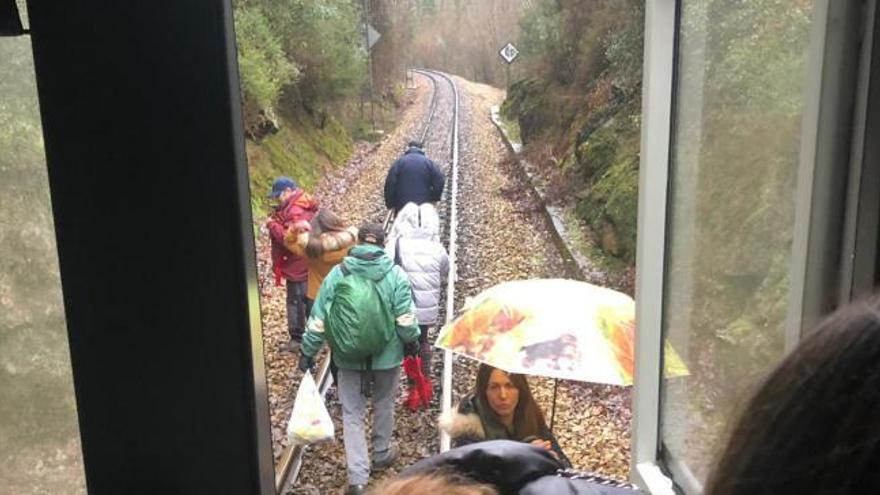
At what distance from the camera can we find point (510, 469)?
631 mm

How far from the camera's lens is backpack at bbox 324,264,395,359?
8.45ft

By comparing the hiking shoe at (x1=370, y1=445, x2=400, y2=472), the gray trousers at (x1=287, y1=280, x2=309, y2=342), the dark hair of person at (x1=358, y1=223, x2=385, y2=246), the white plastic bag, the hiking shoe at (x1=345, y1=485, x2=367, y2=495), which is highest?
the dark hair of person at (x1=358, y1=223, x2=385, y2=246)

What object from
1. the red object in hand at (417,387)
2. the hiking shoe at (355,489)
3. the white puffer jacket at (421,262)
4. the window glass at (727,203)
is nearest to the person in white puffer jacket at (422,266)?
the white puffer jacket at (421,262)

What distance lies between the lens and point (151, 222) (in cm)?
50

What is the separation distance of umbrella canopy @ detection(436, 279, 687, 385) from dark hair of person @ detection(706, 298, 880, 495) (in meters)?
1.72

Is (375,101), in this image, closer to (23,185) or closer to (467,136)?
(467,136)

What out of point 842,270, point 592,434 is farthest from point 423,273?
point 842,270

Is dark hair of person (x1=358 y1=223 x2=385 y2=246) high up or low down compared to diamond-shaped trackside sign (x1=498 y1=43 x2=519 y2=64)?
down

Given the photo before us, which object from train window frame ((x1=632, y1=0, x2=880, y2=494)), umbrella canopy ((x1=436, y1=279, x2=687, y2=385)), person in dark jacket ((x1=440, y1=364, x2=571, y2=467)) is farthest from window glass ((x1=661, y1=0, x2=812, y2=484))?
person in dark jacket ((x1=440, y1=364, x2=571, y2=467))

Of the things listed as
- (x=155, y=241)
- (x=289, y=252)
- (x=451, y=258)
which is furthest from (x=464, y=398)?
Result: (x=155, y=241)

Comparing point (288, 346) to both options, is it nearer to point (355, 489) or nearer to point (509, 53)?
point (355, 489)

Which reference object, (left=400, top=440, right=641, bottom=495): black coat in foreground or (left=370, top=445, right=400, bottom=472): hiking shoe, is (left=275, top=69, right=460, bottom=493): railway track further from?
(left=400, top=440, right=641, bottom=495): black coat in foreground

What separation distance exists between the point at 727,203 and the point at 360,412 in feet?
7.06

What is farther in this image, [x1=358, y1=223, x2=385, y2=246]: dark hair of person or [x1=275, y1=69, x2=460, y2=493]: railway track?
[x1=275, y1=69, x2=460, y2=493]: railway track
